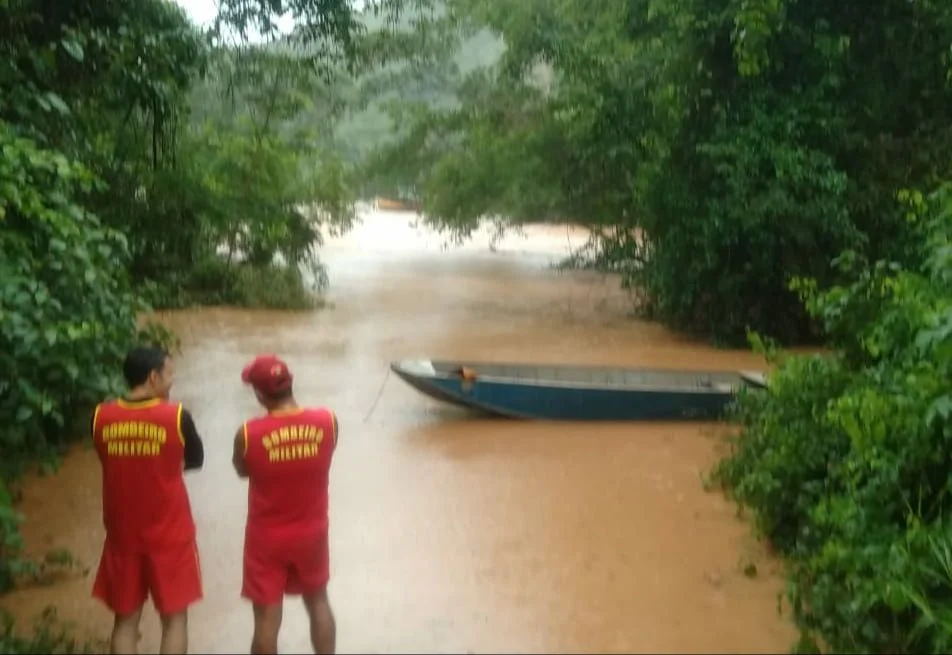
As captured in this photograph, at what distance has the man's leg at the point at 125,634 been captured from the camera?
12.8 ft

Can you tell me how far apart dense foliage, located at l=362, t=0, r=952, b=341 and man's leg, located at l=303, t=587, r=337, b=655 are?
799 cm

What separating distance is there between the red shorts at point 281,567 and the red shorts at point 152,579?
216 millimetres

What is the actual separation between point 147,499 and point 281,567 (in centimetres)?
51

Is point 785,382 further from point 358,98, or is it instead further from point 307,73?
point 358,98

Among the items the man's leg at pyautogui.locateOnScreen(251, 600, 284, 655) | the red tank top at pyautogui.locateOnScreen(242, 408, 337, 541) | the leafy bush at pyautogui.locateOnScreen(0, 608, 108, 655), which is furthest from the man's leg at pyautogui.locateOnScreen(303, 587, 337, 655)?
the leafy bush at pyautogui.locateOnScreen(0, 608, 108, 655)

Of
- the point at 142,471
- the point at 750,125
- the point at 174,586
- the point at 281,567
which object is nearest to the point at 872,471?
the point at 281,567

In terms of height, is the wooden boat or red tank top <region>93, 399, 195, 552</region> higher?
red tank top <region>93, 399, 195, 552</region>

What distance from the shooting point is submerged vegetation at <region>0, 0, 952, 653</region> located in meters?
4.85

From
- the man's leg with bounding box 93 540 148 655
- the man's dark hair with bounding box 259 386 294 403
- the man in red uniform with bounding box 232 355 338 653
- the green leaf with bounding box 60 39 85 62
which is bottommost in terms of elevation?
the man's leg with bounding box 93 540 148 655

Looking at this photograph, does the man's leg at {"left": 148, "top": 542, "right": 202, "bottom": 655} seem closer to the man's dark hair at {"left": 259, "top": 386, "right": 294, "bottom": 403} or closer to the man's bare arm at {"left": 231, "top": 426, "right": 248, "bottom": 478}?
the man's bare arm at {"left": 231, "top": 426, "right": 248, "bottom": 478}

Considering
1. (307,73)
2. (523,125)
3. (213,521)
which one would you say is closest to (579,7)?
(523,125)

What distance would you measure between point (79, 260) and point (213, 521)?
1600 millimetres

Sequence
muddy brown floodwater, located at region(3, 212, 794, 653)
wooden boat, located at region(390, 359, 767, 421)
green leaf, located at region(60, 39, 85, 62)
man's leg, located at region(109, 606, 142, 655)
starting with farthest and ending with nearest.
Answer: wooden boat, located at region(390, 359, 767, 421) < green leaf, located at region(60, 39, 85, 62) < muddy brown floodwater, located at region(3, 212, 794, 653) < man's leg, located at region(109, 606, 142, 655)

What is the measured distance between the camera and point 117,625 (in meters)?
3.94
